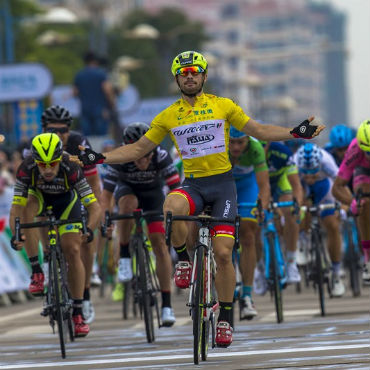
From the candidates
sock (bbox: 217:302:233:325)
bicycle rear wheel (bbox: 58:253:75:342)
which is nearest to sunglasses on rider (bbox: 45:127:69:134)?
bicycle rear wheel (bbox: 58:253:75:342)

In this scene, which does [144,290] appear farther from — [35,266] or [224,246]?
[224,246]

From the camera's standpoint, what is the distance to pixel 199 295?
33.7ft

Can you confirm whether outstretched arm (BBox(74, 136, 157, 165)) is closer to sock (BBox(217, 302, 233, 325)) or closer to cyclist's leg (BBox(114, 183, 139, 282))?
sock (BBox(217, 302, 233, 325))

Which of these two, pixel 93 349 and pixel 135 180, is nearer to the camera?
pixel 93 349

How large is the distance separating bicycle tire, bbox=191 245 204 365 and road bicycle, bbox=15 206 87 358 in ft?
5.36

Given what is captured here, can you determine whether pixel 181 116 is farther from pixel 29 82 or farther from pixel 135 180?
pixel 29 82

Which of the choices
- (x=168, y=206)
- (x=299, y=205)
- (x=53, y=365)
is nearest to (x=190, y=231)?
(x=168, y=206)

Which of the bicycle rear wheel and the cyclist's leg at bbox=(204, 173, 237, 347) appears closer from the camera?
the cyclist's leg at bbox=(204, 173, 237, 347)

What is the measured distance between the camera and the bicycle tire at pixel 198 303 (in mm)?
10117

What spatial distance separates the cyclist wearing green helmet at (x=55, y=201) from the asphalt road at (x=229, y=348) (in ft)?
1.91

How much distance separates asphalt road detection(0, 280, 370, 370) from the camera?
10312 millimetres

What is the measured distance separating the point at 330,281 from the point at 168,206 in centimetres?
640

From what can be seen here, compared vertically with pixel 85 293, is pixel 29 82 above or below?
above

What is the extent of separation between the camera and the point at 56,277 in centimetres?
1176
